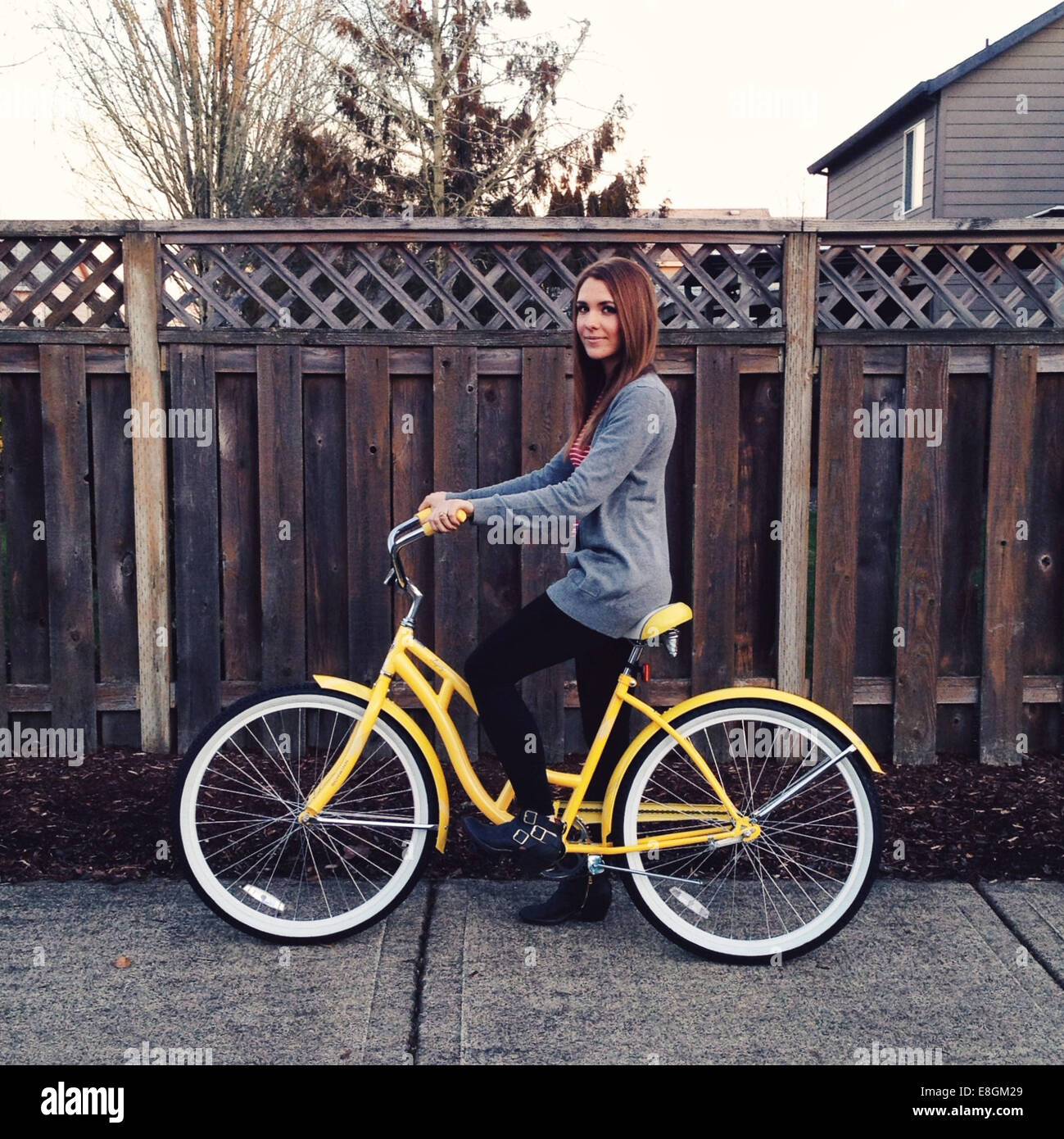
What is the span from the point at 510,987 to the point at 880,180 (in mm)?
19529

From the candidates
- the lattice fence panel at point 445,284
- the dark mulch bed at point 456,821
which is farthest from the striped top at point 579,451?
the dark mulch bed at point 456,821

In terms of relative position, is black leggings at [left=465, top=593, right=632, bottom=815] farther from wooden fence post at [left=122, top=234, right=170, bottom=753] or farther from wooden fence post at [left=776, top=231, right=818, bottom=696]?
wooden fence post at [left=122, top=234, right=170, bottom=753]

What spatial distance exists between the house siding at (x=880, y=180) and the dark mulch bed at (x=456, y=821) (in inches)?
551

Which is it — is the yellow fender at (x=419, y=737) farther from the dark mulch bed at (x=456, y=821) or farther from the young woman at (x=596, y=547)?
the dark mulch bed at (x=456, y=821)

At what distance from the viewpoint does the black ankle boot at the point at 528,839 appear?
3.27 meters

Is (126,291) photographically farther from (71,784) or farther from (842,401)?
(842,401)

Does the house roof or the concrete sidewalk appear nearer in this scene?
the concrete sidewalk

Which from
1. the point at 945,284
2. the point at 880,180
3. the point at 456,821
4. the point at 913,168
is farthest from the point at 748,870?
the point at 880,180

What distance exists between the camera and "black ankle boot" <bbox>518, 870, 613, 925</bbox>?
11.5 feet

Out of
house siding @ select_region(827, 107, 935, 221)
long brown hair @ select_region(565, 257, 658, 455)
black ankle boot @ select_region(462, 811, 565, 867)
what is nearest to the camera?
long brown hair @ select_region(565, 257, 658, 455)

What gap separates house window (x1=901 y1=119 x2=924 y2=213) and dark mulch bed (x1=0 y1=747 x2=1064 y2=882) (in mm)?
15188

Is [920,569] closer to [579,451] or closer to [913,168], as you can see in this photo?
[579,451]

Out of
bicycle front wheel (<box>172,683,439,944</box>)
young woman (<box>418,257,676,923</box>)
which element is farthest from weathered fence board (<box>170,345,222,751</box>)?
young woman (<box>418,257,676,923</box>)
